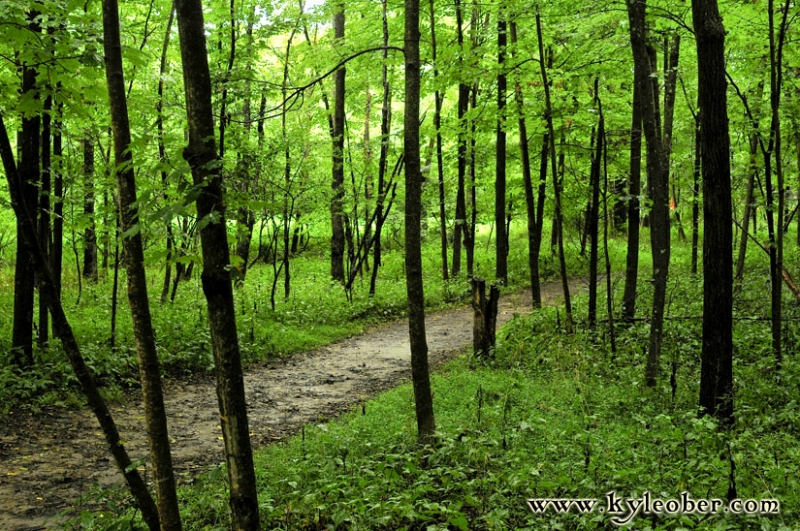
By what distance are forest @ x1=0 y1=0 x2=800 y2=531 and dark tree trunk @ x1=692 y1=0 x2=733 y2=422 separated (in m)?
0.02

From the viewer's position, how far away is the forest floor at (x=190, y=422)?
5895 millimetres

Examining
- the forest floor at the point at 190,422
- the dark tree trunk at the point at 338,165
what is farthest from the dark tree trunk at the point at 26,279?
the dark tree trunk at the point at 338,165

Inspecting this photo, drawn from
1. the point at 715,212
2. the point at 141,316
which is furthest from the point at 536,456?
the point at 141,316

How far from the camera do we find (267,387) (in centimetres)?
980

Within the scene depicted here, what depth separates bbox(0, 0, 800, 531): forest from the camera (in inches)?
144

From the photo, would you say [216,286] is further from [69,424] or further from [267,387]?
[267,387]

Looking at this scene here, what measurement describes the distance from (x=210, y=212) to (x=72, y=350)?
1449 millimetres

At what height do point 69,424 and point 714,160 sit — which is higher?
point 714,160

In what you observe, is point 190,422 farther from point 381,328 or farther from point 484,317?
point 381,328

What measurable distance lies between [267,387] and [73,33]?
252 inches

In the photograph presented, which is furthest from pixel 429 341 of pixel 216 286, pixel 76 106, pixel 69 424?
pixel 216 286

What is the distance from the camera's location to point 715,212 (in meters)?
6.40

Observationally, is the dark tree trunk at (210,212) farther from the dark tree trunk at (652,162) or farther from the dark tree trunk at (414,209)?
the dark tree trunk at (652,162)

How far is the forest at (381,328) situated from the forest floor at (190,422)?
0.05m
